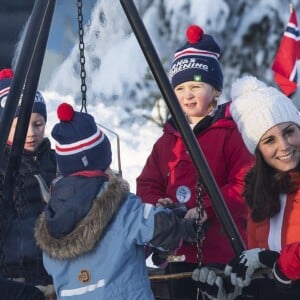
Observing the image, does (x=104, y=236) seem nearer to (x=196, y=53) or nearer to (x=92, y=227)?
(x=92, y=227)

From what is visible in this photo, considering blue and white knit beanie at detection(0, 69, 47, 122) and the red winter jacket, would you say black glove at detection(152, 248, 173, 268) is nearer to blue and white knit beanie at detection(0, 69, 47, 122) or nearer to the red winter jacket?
the red winter jacket

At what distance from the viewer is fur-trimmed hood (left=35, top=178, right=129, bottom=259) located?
234 cm

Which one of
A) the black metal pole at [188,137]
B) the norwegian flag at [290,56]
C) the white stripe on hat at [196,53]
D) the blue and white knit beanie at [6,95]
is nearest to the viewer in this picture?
the black metal pole at [188,137]

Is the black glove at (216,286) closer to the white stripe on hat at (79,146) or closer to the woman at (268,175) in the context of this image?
the woman at (268,175)

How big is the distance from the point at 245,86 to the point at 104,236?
78cm

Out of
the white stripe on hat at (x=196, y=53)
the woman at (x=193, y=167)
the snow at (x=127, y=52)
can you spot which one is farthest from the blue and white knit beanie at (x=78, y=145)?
the snow at (x=127, y=52)

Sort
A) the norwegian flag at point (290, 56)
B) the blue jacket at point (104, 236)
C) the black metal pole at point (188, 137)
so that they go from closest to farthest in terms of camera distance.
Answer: the blue jacket at point (104, 236) → the black metal pole at point (188, 137) → the norwegian flag at point (290, 56)

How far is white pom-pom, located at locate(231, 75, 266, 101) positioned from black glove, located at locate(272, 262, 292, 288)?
0.74 metres

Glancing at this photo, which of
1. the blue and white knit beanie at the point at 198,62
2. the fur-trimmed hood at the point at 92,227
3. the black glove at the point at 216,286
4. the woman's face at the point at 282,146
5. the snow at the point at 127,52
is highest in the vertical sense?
the snow at the point at 127,52

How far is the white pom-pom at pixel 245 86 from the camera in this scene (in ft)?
8.89

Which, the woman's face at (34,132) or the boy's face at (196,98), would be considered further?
the woman's face at (34,132)

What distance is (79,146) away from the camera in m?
2.45

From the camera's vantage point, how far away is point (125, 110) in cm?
1191

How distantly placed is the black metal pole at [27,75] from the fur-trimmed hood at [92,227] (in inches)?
14.3
